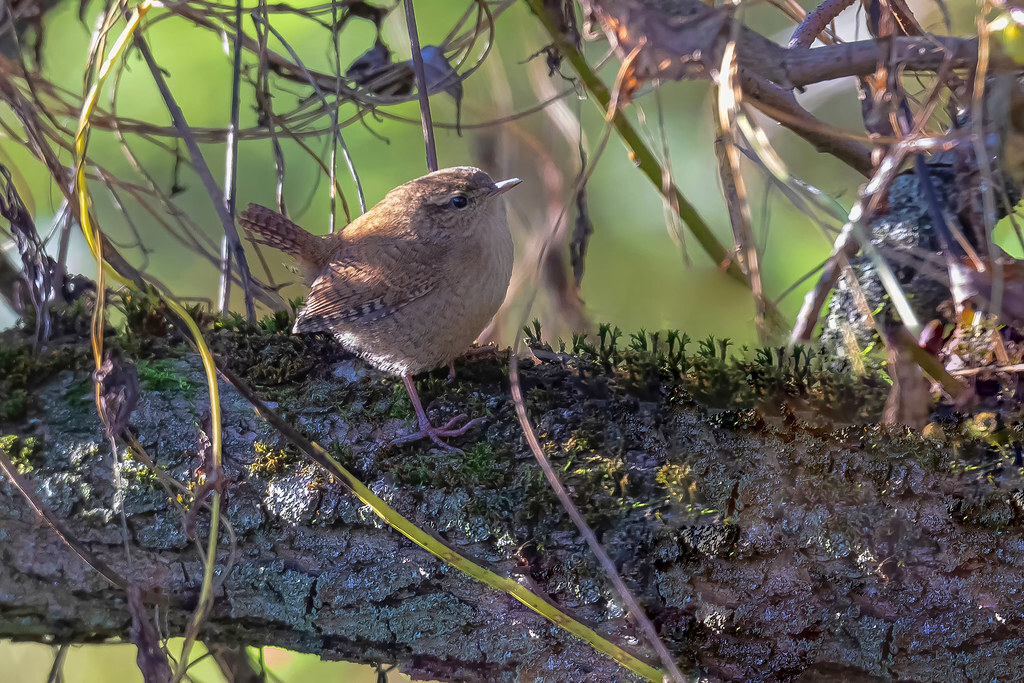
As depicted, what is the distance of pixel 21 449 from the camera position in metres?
1.93

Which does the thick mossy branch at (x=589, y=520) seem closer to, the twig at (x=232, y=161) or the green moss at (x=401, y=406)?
the green moss at (x=401, y=406)

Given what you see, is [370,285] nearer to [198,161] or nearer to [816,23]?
[198,161]

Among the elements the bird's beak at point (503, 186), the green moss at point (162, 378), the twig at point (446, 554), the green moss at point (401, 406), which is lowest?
the twig at point (446, 554)

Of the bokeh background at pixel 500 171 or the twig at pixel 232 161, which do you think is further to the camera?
the bokeh background at pixel 500 171

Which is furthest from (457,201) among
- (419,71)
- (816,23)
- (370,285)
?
(816,23)

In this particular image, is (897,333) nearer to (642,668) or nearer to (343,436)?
(642,668)

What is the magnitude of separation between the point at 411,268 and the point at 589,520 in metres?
1.32

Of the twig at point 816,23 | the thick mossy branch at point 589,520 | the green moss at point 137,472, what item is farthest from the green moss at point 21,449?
the twig at point 816,23

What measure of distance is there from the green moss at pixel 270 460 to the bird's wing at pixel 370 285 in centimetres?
60

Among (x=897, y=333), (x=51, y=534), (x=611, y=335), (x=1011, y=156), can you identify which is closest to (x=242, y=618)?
(x=51, y=534)

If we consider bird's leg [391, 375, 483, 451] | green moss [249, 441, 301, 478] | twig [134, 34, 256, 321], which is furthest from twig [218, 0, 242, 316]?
bird's leg [391, 375, 483, 451]

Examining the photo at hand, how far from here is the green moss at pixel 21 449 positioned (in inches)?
74.7

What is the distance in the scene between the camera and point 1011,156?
1533 millimetres

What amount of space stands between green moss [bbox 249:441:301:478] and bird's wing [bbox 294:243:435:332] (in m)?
0.60
